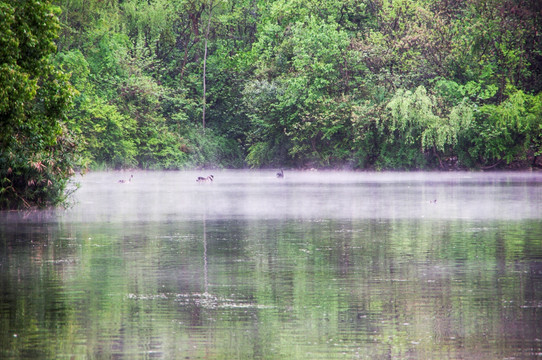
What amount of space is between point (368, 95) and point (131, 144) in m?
18.7

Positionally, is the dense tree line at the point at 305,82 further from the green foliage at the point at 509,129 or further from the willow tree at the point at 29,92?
the willow tree at the point at 29,92

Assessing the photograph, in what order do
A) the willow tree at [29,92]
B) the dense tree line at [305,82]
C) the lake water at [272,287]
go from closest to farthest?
the lake water at [272,287] < the willow tree at [29,92] < the dense tree line at [305,82]

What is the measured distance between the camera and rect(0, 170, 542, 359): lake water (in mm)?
8594

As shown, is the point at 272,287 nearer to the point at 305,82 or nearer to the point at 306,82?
the point at 305,82

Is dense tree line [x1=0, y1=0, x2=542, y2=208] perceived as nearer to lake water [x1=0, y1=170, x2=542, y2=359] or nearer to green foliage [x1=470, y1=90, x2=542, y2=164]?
green foliage [x1=470, y1=90, x2=542, y2=164]

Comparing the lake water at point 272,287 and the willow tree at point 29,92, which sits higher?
the willow tree at point 29,92

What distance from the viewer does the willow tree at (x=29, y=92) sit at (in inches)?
720

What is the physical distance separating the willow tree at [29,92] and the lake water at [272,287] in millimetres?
1508

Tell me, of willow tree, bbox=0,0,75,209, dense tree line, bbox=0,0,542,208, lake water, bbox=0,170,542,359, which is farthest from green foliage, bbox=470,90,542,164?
willow tree, bbox=0,0,75,209

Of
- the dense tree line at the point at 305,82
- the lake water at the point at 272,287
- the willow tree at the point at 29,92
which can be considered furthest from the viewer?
the dense tree line at the point at 305,82

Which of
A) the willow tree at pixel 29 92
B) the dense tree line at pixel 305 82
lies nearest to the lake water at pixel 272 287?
the willow tree at pixel 29 92

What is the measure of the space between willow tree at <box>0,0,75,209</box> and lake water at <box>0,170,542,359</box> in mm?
1508

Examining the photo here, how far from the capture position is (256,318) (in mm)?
9891

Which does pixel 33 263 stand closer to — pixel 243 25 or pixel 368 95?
pixel 368 95
